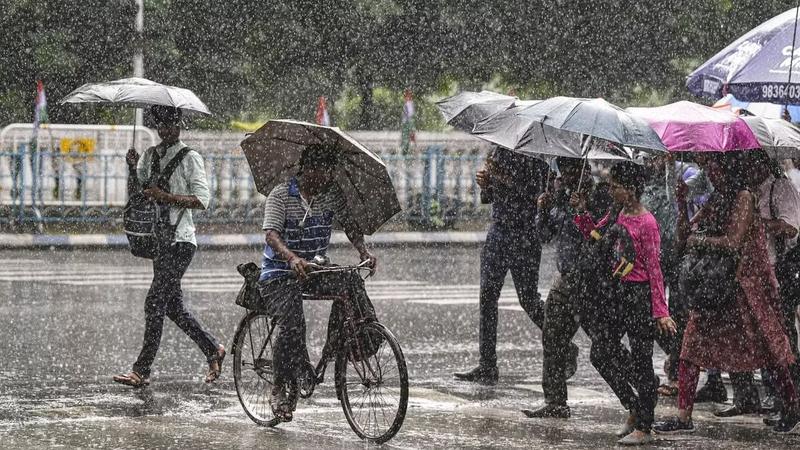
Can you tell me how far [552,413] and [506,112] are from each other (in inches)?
75.3

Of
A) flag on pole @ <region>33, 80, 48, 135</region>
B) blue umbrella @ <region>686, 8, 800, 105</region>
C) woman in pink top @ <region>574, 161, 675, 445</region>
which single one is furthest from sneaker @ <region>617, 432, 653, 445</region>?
flag on pole @ <region>33, 80, 48, 135</region>

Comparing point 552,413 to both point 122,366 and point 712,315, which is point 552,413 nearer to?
point 712,315

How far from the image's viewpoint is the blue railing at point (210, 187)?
2373cm

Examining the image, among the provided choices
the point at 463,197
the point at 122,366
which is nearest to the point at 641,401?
the point at 122,366

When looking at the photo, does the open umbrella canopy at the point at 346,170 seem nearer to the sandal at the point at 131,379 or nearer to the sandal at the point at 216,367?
the sandal at the point at 216,367

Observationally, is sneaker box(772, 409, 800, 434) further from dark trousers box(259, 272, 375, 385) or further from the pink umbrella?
dark trousers box(259, 272, 375, 385)

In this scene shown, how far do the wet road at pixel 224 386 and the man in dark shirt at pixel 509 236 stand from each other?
49 centimetres

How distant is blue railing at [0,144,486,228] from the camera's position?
934 inches

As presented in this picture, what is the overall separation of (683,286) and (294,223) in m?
2.33

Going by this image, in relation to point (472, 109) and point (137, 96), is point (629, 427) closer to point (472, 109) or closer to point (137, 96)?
point (472, 109)

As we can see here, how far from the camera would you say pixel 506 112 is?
378 inches

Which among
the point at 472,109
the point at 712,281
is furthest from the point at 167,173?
the point at 712,281

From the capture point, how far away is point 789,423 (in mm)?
8719

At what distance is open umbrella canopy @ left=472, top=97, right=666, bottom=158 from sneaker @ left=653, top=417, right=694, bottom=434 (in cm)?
155
